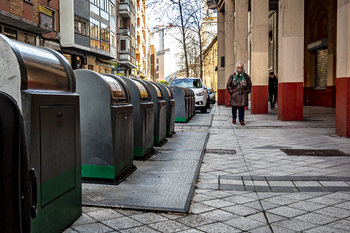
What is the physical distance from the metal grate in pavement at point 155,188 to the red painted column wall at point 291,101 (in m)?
7.25

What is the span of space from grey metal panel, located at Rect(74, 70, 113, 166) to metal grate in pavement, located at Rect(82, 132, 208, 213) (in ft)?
1.24

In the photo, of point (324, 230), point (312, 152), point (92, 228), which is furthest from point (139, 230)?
point (312, 152)

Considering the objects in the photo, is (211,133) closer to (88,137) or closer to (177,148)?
(177,148)

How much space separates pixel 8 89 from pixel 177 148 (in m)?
4.90

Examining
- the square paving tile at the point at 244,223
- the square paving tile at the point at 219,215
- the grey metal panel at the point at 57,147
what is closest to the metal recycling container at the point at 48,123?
the grey metal panel at the point at 57,147

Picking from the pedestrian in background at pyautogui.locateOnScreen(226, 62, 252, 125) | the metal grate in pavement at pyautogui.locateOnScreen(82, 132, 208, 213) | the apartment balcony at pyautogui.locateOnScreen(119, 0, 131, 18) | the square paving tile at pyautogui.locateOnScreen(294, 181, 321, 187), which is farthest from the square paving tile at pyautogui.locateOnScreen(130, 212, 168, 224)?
the apartment balcony at pyautogui.locateOnScreen(119, 0, 131, 18)

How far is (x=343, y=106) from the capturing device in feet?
26.3

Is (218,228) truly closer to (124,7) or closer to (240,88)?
(240,88)

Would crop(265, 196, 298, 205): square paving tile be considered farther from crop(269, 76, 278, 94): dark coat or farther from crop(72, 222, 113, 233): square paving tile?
crop(269, 76, 278, 94): dark coat

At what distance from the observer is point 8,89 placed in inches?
87.7

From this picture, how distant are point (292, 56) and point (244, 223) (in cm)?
1012

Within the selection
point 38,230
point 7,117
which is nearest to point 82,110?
point 38,230

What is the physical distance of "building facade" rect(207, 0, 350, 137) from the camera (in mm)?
8156

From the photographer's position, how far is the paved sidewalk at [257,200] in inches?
118
